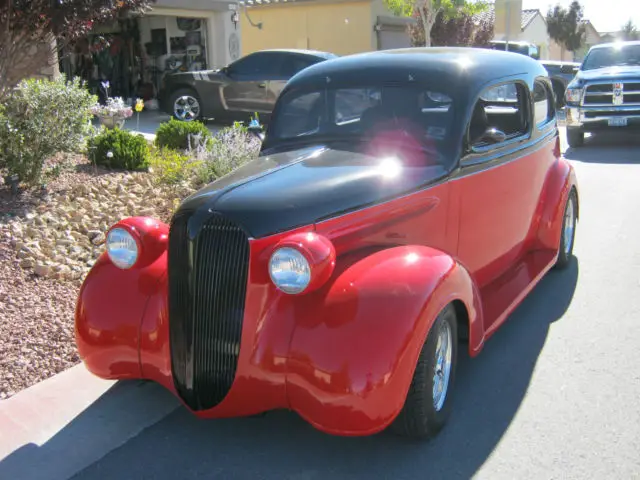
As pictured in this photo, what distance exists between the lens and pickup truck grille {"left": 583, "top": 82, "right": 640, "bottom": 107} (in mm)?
12250

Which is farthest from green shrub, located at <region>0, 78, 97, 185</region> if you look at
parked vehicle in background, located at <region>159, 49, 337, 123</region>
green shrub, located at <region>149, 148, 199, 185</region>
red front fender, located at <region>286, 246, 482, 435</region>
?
parked vehicle in background, located at <region>159, 49, 337, 123</region>

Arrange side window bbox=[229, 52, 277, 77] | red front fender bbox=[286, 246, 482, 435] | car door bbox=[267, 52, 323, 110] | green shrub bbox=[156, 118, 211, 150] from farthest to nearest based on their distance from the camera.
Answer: side window bbox=[229, 52, 277, 77] < car door bbox=[267, 52, 323, 110] < green shrub bbox=[156, 118, 211, 150] < red front fender bbox=[286, 246, 482, 435]

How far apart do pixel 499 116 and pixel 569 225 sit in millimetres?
1256

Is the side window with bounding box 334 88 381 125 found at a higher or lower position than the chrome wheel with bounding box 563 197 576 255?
higher

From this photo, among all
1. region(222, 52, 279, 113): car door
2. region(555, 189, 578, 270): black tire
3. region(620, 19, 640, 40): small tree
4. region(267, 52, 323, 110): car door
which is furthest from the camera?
region(620, 19, 640, 40): small tree

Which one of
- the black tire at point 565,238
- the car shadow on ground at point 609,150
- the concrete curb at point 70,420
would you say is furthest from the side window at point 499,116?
the car shadow on ground at point 609,150

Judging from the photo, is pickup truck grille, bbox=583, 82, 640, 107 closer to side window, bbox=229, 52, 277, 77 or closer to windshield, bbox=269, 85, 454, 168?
side window, bbox=229, 52, 277, 77

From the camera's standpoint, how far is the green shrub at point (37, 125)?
21.0 feet

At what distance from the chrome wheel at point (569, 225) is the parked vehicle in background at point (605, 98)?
748cm

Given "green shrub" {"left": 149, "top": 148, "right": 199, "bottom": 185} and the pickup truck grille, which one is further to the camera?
the pickup truck grille

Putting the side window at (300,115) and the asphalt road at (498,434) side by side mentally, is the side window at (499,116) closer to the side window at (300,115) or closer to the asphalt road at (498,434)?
the side window at (300,115)

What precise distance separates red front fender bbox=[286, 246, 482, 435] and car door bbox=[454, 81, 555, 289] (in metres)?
1.19

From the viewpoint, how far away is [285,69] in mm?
13320

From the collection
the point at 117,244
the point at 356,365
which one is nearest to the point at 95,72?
the point at 117,244
